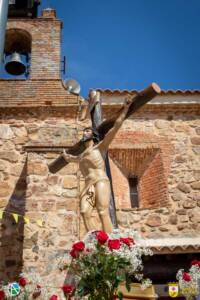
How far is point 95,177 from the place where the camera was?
15.0 feet

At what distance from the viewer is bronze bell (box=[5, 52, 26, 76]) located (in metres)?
8.66

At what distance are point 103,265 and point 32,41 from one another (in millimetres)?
6887

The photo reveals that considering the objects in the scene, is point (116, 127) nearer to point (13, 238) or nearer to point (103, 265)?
point (103, 265)

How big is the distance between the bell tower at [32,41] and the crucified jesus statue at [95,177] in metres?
3.97

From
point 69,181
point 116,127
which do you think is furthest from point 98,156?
point 69,181

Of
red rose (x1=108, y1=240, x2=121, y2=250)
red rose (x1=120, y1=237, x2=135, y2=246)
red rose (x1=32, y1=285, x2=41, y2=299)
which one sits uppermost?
red rose (x1=120, y1=237, x2=135, y2=246)

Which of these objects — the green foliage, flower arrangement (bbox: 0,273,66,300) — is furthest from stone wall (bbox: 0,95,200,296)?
the green foliage

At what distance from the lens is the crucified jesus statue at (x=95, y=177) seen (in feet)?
14.5

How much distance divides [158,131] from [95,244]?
6269mm

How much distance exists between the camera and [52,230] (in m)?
6.37

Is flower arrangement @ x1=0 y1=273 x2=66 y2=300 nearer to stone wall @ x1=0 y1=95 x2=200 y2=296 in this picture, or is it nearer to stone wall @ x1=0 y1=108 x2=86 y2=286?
stone wall @ x1=0 y1=95 x2=200 y2=296

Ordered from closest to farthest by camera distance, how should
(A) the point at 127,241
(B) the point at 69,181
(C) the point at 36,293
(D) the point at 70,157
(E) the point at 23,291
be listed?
(A) the point at 127,241 < (C) the point at 36,293 < (E) the point at 23,291 < (D) the point at 70,157 < (B) the point at 69,181

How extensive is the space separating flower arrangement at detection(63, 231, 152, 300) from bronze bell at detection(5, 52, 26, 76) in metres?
6.19

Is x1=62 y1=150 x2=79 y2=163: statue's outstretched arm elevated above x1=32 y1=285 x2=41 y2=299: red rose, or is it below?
above
